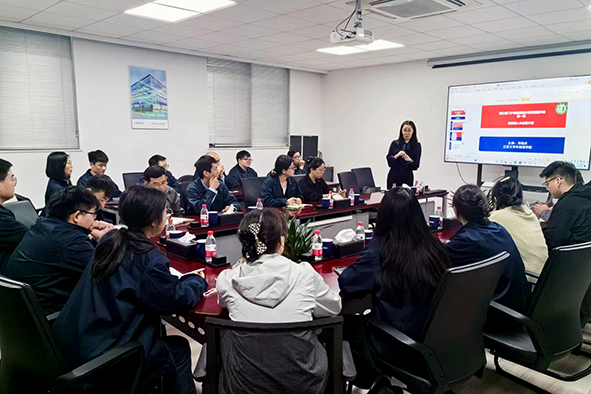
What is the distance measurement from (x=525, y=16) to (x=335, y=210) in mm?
2943

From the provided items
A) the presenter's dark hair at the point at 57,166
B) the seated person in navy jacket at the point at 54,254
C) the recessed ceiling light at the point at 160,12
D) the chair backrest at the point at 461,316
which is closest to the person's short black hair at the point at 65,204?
the seated person in navy jacket at the point at 54,254

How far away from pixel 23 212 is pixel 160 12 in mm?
2573

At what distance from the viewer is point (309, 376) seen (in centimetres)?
139

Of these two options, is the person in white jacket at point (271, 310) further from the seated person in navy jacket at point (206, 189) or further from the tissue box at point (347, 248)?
the seated person in navy jacket at point (206, 189)

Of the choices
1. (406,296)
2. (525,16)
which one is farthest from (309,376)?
(525,16)

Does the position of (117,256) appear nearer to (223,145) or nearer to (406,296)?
(406,296)

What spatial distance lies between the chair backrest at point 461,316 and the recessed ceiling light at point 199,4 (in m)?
3.60

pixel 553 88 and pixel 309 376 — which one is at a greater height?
pixel 553 88

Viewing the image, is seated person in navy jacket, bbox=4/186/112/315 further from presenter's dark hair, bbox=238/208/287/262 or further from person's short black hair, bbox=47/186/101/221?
presenter's dark hair, bbox=238/208/287/262

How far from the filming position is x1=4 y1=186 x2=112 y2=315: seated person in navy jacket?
190 cm

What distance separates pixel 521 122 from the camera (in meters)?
6.16

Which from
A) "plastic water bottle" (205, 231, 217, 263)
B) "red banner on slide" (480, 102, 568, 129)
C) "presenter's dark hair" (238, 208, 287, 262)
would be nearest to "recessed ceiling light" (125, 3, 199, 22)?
"plastic water bottle" (205, 231, 217, 263)

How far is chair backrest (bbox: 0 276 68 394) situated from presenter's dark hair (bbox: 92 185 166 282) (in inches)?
9.3

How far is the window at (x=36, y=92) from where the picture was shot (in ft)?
17.0
